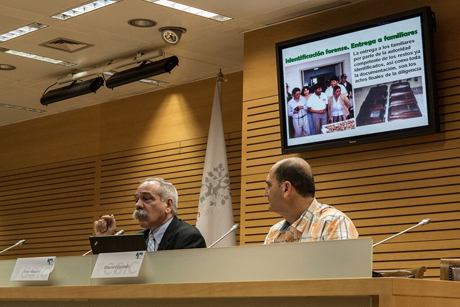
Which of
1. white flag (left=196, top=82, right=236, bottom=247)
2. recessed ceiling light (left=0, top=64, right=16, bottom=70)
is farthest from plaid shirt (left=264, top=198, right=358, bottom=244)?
recessed ceiling light (left=0, top=64, right=16, bottom=70)

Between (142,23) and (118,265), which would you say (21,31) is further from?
(118,265)

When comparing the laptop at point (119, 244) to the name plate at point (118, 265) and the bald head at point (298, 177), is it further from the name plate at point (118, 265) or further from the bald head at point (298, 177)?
the bald head at point (298, 177)

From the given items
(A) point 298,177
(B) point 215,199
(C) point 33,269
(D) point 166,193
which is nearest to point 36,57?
(B) point 215,199

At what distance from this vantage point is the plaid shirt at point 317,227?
344 centimetres

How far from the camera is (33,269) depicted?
136 inches

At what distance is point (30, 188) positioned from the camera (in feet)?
34.1

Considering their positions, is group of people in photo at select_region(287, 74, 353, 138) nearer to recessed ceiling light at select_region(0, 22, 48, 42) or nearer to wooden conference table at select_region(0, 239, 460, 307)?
recessed ceiling light at select_region(0, 22, 48, 42)

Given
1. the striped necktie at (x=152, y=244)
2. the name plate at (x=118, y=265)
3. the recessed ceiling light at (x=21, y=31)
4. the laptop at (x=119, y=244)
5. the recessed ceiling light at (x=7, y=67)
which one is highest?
the recessed ceiling light at (x=21, y=31)

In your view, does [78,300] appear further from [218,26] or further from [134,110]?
[134,110]

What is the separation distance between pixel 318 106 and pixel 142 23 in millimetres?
1811

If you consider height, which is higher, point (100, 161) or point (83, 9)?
point (83, 9)

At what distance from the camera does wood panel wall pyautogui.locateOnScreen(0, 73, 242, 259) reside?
835 cm

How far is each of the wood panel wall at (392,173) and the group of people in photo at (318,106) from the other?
10.1 inches

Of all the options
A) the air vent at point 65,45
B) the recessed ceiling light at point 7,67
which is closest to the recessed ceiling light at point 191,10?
the air vent at point 65,45
